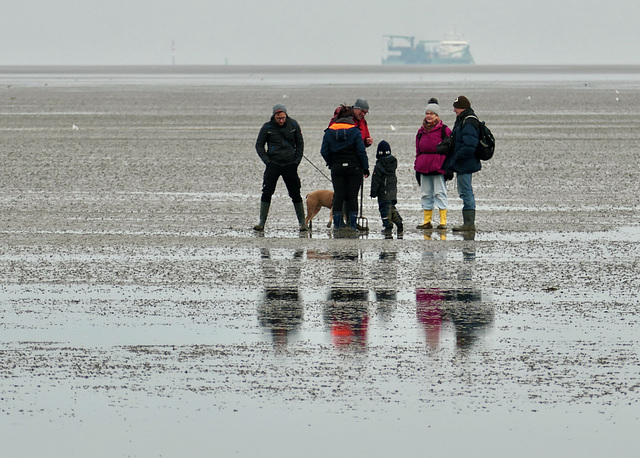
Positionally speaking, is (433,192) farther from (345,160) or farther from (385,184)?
(345,160)

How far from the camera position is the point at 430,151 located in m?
14.3

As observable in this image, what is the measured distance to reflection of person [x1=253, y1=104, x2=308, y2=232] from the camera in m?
14.0

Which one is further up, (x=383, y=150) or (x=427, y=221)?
(x=383, y=150)

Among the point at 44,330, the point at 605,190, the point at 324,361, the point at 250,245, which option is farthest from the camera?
the point at 605,190

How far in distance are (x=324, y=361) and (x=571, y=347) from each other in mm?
1675

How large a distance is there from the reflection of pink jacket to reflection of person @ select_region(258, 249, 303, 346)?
10.7 ft

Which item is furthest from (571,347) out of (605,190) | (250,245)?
(605,190)

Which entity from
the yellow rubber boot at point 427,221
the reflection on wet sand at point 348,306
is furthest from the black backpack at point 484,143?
the reflection on wet sand at point 348,306

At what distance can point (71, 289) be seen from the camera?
10102 millimetres

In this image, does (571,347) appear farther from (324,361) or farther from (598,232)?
(598,232)

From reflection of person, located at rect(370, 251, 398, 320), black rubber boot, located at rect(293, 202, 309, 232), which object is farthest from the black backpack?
reflection of person, located at rect(370, 251, 398, 320)

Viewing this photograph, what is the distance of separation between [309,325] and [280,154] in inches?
224

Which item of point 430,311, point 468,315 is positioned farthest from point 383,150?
point 468,315

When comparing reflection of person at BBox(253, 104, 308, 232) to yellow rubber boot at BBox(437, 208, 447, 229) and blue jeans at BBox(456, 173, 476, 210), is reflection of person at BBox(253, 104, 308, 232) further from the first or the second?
blue jeans at BBox(456, 173, 476, 210)
